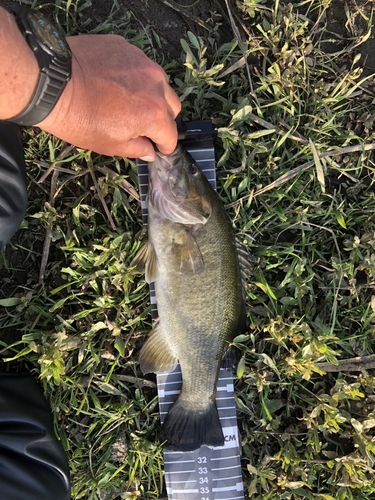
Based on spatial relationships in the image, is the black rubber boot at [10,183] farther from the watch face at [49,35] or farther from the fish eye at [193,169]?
the fish eye at [193,169]

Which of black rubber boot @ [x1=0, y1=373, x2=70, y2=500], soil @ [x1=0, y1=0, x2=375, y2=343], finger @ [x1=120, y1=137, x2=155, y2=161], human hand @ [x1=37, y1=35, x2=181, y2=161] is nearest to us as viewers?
human hand @ [x1=37, y1=35, x2=181, y2=161]

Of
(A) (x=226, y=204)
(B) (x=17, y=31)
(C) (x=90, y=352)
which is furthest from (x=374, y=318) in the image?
(B) (x=17, y=31)

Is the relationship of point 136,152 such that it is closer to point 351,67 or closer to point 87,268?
point 87,268

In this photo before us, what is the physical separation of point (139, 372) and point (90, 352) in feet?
1.21

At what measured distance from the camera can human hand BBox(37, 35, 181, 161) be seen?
2.02 meters

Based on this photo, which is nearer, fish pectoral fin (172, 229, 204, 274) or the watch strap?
the watch strap

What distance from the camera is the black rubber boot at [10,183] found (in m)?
2.34

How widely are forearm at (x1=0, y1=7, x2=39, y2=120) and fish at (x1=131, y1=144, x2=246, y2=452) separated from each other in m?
0.82

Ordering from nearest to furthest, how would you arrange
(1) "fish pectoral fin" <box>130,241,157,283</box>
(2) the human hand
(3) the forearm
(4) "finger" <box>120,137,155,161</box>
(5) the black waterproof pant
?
(3) the forearm < (2) the human hand < (4) "finger" <box>120,137,155,161</box> < (5) the black waterproof pant < (1) "fish pectoral fin" <box>130,241,157,283</box>

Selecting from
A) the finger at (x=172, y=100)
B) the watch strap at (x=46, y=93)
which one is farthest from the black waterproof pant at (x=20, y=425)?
the finger at (x=172, y=100)

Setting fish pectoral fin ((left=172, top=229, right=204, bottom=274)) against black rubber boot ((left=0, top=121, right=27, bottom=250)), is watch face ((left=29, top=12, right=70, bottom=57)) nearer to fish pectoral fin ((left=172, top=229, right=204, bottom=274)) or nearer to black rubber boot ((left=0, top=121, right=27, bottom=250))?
black rubber boot ((left=0, top=121, right=27, bottom=250))

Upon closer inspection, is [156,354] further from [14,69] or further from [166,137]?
[14,69]

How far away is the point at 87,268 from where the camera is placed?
277cm

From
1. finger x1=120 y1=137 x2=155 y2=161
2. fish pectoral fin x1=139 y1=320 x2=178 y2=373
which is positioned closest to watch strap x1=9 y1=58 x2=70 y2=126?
finger x1=120 y1=137 x2=155 y2=161
